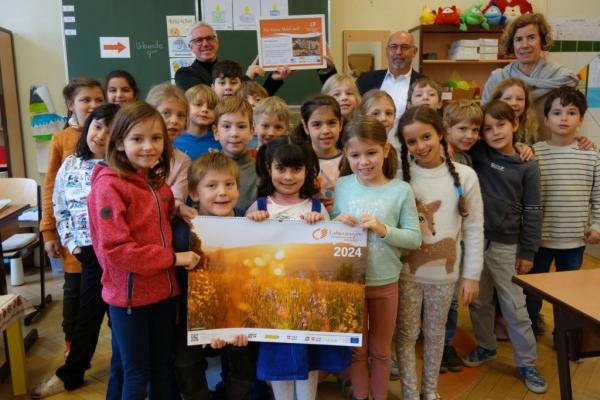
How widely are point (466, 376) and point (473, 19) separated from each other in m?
3.73

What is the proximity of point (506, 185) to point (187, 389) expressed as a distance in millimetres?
1801

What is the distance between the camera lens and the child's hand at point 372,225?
170 centimetres

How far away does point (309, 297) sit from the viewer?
176 centimetres

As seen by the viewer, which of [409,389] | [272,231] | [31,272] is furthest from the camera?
[31,272]

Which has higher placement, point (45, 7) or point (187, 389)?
point (45, 7)

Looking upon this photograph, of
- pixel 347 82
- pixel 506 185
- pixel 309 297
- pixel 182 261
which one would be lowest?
pixel 309 297

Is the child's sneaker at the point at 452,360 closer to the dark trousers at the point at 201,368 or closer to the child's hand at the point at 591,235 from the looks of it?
the child's hand at the point at 591,235

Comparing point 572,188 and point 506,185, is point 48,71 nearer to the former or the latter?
point 506,185

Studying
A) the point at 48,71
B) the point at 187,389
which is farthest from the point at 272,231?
the point at 48,71

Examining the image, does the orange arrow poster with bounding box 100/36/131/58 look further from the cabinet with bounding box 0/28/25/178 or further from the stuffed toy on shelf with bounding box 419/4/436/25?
the stuffed toy on shelf with bounding box 419/4/436/25

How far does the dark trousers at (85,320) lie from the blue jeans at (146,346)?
446 millimetres

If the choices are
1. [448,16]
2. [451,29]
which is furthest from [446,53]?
[448,16]

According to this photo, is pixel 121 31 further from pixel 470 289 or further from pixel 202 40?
pixel 470 289

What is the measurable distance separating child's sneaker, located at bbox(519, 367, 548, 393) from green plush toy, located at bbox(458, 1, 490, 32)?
3.62 metres
